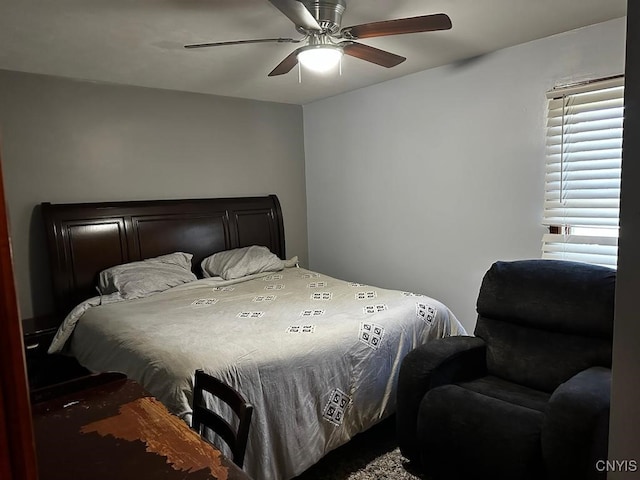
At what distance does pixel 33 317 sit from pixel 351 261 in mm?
2689

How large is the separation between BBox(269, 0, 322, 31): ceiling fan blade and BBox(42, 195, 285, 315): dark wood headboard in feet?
7.18

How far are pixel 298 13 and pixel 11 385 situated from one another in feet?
6.13

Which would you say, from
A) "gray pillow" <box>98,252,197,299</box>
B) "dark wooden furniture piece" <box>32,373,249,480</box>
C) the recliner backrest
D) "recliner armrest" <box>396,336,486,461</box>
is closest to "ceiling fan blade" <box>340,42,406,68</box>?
the recliner backrest

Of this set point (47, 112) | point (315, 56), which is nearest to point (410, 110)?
point (315, 56)

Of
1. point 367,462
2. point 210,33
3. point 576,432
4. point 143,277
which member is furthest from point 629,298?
point 143,277

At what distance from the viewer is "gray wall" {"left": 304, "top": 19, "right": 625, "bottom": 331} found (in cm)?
290

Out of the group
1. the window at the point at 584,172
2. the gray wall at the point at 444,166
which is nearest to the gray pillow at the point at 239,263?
the gray wall at the point at 444,166

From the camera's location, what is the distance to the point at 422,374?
7.34 ft

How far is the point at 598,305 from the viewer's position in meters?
2.16

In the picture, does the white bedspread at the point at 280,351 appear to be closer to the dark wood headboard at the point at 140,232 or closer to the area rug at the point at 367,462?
the area rug at the point at 367,462

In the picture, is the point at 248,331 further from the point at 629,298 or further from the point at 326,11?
the point at 629,298

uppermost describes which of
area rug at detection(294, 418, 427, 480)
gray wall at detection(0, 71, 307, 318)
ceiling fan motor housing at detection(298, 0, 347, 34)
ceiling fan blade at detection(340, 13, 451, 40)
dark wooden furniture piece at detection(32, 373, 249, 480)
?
ceiling fan motor housing at detection(298, 0, 347, 34)

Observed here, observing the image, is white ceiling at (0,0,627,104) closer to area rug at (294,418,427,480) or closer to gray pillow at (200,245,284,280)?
gray pillow at (200,245,284,280)

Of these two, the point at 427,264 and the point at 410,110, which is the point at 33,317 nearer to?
the point at 427,264
